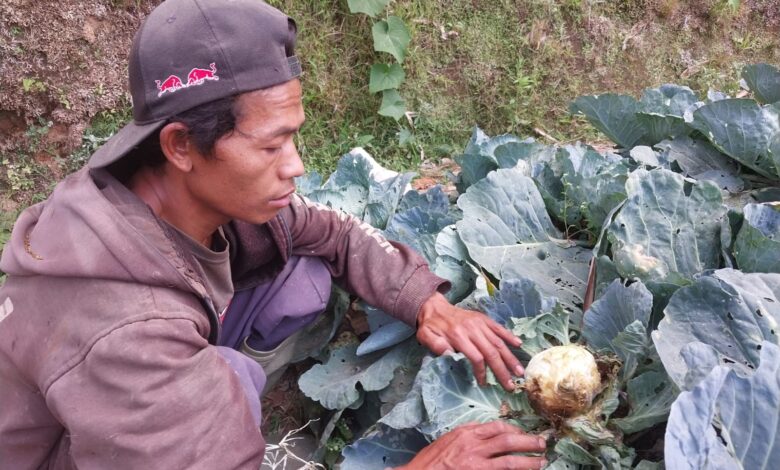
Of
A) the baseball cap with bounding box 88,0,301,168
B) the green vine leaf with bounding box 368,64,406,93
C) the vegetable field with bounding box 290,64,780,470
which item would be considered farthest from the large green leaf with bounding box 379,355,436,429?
the green vine leaf with bounding box 368,64,406,93

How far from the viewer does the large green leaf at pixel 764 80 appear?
8.54 ft

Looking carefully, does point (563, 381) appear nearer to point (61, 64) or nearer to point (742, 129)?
point (742, 129)

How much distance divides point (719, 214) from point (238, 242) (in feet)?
4.68

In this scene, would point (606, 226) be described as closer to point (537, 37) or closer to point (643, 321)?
point (643, 321)

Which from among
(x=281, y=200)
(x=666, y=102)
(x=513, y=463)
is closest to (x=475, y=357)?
(x=513, y=463)

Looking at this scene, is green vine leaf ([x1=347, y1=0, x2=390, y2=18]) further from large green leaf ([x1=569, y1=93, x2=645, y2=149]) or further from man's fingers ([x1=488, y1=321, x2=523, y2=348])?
man's fingers ([x1=488, y1=321, x2=523, y2=348])

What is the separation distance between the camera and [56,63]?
12.2ft

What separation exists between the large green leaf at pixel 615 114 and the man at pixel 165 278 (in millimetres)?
1224

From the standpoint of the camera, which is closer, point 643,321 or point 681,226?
point 643,321

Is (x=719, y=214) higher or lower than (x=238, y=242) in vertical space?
higher

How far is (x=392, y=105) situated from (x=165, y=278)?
9.98 feet

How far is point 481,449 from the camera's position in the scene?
1504 millimetres

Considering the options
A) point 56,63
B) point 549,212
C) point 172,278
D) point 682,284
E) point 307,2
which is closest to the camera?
point 172,278

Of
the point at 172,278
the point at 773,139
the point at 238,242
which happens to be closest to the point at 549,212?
the point at 773,139
